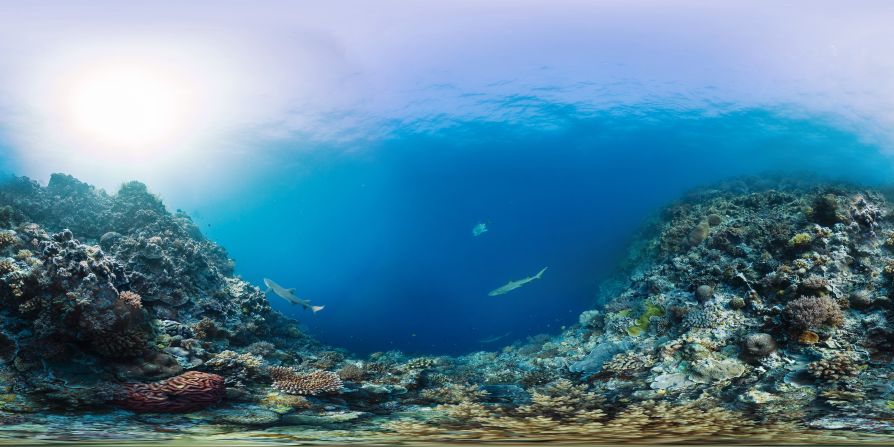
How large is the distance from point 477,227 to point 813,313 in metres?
11.6

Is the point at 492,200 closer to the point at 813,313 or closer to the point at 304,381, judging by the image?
the point at 813,313

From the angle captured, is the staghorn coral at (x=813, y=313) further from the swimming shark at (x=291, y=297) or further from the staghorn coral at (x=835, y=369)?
the swimming shark at (x=291, y=297)

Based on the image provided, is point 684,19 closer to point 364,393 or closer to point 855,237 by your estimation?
point 855,237

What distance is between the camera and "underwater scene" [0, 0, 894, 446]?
751 cm

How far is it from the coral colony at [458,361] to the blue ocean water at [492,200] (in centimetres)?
760

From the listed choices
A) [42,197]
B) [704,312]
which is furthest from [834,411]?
[42,197]

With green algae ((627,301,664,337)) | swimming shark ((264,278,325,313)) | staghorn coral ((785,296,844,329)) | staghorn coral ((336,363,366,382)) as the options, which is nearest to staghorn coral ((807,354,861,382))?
staghorn coral ((785,296,844,329))

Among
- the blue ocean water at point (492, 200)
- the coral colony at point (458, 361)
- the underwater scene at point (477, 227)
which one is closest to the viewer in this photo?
the coral colony at point (458, 361)

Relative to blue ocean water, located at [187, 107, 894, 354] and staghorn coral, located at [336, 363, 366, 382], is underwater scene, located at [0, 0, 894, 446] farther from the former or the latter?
blue ocean water, located at [187, 107, 894, 354]

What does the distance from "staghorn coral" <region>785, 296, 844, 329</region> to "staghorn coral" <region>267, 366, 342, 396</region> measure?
8.13 m

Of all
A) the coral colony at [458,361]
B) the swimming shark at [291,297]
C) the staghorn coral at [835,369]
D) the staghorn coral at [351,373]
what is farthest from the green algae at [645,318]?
the swimming shark at [291,297]

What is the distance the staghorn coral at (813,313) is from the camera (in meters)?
7.77

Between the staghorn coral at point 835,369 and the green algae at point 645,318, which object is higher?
the green algae at point 645,318

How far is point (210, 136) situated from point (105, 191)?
8.08 meters
